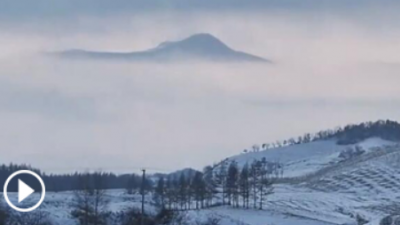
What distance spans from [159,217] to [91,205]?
5.83 m

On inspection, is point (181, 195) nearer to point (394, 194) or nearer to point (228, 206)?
point (228, 206)

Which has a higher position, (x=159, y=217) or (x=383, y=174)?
(x=383, y=174)

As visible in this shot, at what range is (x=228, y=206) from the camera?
121938 mm

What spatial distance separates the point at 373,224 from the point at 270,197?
4811 cm

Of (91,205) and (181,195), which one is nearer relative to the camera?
(91,205)

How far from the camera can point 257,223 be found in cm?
10000

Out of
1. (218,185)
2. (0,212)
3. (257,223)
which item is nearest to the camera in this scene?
(0,212)

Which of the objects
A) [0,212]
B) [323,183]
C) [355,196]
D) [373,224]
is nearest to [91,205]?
[0,212]

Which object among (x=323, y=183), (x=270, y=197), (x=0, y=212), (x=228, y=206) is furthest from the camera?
(x=323, y=183)

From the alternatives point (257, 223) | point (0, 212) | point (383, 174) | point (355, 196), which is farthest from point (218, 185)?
point (0, 212)

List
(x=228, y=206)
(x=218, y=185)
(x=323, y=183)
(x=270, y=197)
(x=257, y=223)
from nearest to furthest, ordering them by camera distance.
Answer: (x=257, y=223)
(x=228, y=206)
(x=270, y=197)
(x=218, y=185)
(x=323, y=183)

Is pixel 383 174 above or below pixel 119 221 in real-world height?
above

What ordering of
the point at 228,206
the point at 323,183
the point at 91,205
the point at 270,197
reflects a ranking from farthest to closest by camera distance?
the point at 323,183
the point at 270,197
the point at 228,206
the point at 91,205

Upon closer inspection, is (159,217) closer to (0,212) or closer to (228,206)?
(0,212)
